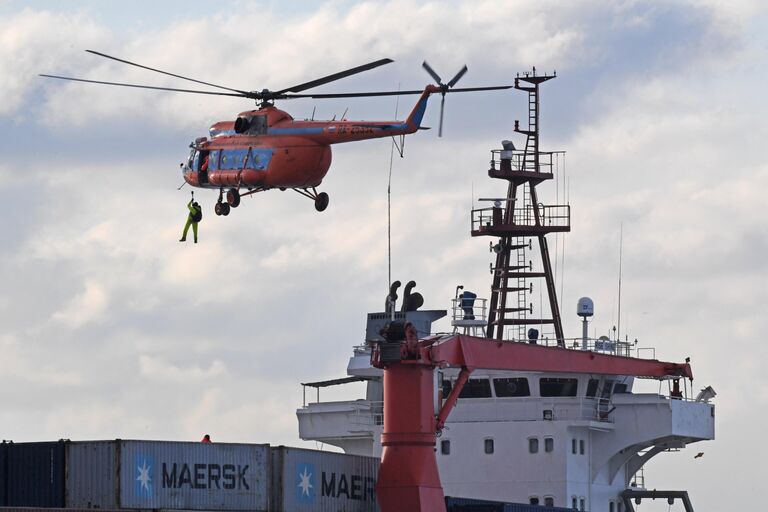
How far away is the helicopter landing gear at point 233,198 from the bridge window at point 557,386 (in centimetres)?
1298

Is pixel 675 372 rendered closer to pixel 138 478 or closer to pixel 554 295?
pixel 554 295

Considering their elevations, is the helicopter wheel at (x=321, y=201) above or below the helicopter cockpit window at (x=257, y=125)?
below

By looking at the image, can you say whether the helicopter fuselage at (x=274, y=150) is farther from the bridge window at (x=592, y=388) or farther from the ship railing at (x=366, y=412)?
the bridge window at (x=592, y=388)

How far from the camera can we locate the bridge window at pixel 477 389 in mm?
66250

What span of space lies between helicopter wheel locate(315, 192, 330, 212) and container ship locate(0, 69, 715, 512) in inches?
188

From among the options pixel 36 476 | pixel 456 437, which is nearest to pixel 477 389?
pixel 456 437

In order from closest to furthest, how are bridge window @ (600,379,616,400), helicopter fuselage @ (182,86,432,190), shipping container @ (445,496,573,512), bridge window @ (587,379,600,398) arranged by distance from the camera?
shipping container @ (445,496,573,512), helicopter fuselage @ (182,86,432,190), bridge window @ (587,379,600,398), bridge window @ (600,379,616,400)

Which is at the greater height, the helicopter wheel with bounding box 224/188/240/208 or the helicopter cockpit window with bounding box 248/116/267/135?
the helicopter cockpit window with bounding box 248/116/267/135

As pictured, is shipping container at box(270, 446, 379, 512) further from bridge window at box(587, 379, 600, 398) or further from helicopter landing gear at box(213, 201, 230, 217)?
bridge window at box(587, 379, 600, 398)

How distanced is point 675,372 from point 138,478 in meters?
23.6

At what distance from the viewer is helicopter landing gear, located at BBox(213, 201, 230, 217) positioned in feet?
195

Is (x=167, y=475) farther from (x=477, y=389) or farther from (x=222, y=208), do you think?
(x=477, y=389)

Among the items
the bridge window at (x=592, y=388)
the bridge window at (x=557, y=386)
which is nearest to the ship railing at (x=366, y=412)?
the bridge window at (x=557, y=386)

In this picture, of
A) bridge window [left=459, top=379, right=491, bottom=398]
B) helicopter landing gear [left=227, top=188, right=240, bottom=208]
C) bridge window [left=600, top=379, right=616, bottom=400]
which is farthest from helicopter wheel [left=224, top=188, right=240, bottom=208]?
bridge window [left=600, top=379, right=616, bottom=400]
